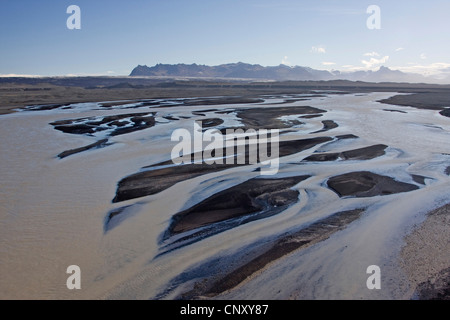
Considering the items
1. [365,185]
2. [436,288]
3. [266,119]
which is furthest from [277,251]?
[266,119]

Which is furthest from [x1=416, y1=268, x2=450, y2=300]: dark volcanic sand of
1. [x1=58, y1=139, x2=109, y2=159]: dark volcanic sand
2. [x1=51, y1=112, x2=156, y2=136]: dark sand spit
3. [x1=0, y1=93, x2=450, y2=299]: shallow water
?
[x1=51, y1=112, x2=156, y2=136]: dark sand spit

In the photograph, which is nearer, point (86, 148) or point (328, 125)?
point (86, 148)

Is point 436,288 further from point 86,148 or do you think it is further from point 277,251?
point 86,148

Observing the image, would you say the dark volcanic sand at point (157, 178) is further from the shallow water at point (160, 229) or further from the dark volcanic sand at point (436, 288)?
the dark volcanic sand at point (436, 288)

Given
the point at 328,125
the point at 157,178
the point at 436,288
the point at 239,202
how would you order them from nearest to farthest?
the point at 436,288
the point at 239,202
the point at 157,178
the point at 328,125

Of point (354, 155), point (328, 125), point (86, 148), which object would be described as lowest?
point (354, 155)

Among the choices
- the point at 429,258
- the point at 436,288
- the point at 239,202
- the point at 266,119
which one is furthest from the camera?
the point at 266,119
